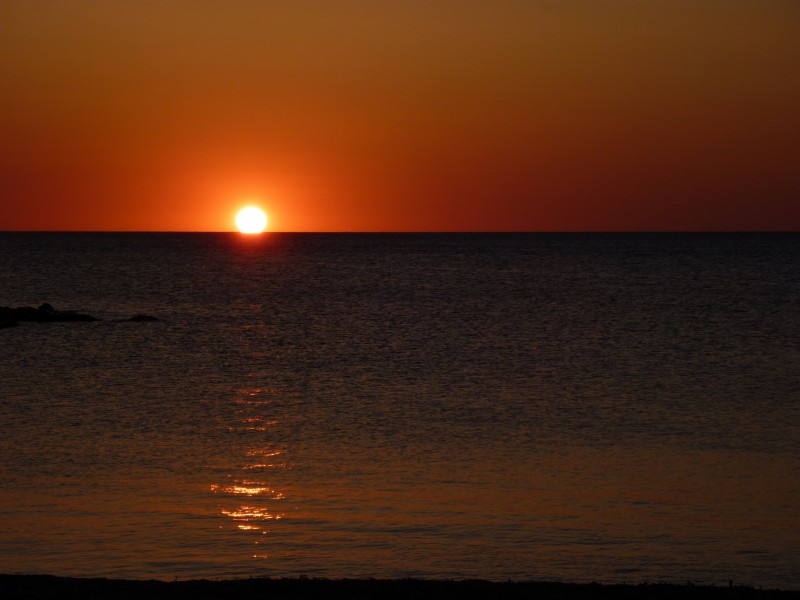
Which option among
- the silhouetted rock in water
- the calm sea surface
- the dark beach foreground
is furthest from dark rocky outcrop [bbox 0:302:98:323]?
the dark beach foreground

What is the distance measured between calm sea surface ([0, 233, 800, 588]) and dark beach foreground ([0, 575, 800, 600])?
1.24m

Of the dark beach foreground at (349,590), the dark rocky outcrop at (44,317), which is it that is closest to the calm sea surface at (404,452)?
the dark beach foreground at (349,590)

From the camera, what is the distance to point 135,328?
60531 millimetres

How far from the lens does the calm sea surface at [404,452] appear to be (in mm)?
16453

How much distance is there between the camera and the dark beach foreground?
13.4 meters

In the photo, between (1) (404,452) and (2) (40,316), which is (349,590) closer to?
(1) (404,452)

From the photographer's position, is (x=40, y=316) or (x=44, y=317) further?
(x=40, y=316)

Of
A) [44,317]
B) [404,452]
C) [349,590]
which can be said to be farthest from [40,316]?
[349,590]

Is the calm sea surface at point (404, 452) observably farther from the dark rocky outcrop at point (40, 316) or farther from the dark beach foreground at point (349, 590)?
the dark rocky outcrop at point (40, 316)

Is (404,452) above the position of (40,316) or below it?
below

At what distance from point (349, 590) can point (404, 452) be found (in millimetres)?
10335

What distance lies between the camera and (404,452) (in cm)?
2409

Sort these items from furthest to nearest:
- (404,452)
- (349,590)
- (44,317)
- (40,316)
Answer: (40,316) < (44,317) < (404,452) < (349,590)

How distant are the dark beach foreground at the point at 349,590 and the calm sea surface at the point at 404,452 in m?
1.24
